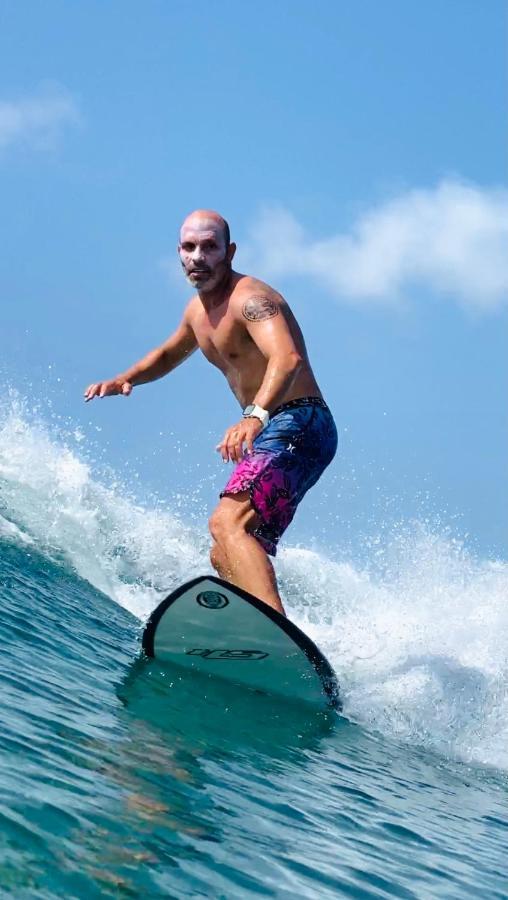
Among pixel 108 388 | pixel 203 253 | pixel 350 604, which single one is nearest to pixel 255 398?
pixel 203 253

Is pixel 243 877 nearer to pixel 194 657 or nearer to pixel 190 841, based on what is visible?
pixel 190 841

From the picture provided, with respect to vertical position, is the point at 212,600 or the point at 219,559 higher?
the point at 219,559

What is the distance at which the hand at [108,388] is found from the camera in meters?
6.77

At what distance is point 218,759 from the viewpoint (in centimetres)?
404

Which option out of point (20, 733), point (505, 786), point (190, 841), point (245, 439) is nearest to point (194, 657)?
point (245, 439)

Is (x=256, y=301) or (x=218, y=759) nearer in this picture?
(x=218, y=759)

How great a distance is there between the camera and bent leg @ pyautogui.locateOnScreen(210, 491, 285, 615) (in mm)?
5555

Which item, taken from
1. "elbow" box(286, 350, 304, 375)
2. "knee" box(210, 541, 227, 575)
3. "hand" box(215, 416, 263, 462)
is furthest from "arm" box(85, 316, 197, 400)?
"hand" box(215, 416, 263, 462)

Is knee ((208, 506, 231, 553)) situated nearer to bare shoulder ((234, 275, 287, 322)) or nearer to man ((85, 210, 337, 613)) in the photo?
man ((85, 210, 337, 613))

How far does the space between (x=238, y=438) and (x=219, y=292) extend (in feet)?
4.97

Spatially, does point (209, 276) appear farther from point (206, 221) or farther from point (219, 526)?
point (219, 526)

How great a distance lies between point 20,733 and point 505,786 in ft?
10.3

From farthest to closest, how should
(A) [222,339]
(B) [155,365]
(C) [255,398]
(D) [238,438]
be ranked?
(B) [155,365]
(A) [222,339]
(C) [255,398]
(D) [238,438]

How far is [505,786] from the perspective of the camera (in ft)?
18.0
